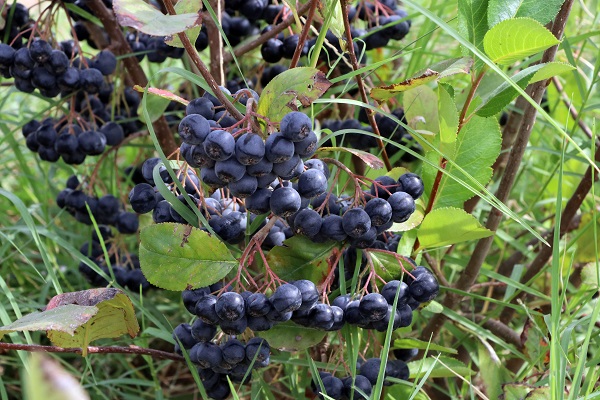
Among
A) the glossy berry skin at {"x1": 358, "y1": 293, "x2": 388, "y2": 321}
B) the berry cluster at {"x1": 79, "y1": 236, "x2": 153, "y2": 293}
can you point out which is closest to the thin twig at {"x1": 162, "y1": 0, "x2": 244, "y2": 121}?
the glossy berry skin at {"x1": 358, "y1": 293, "x2": 388, "y2": 321}

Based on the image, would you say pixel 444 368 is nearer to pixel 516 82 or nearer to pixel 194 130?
pixel 516 82

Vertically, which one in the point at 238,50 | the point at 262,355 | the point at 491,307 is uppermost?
the point at 238,50

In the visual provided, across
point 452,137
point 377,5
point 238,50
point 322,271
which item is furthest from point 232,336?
point 377,5

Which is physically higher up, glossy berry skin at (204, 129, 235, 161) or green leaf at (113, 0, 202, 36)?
green leaf at (113, 0, 202, 36)

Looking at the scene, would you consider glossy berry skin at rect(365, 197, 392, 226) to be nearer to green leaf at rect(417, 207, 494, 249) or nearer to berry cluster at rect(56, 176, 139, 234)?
green leaf at rect(417, 207, 494, 249)

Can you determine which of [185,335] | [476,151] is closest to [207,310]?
[185,335]

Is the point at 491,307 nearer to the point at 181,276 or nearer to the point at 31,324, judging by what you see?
the point at 181,276
